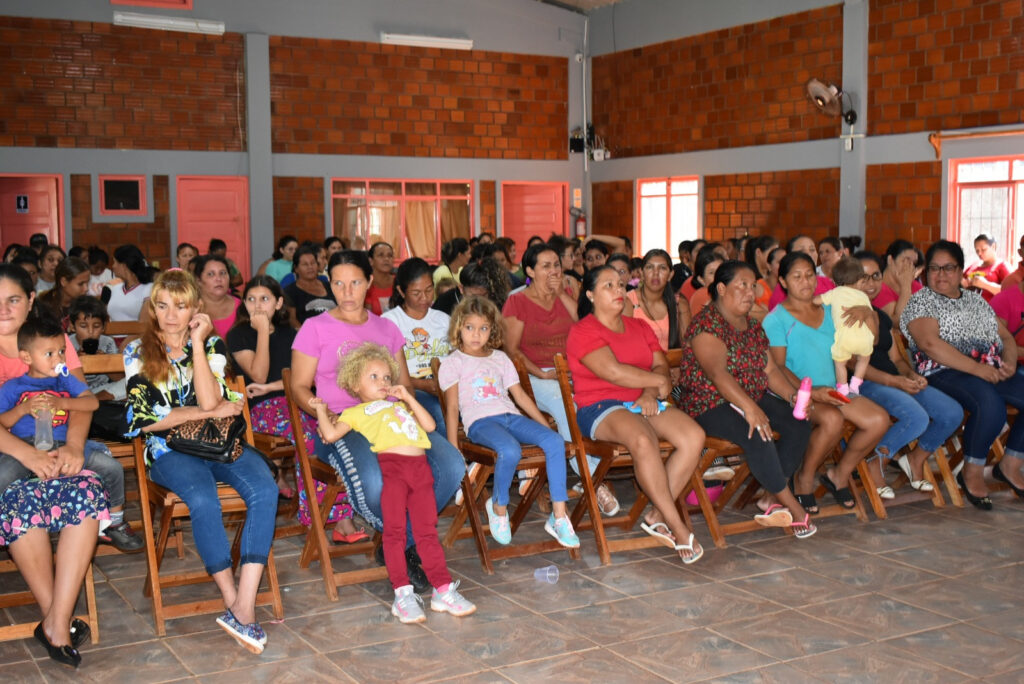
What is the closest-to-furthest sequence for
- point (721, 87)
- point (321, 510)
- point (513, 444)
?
point (321, 510), point (513, 444), point (721, 87)

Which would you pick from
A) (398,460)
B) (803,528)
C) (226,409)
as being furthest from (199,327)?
(803,528)

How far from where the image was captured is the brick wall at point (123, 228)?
1306 cm

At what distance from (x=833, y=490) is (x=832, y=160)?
763cm

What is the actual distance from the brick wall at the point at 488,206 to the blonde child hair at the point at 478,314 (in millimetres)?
10671

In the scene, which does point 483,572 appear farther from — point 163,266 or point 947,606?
point 163,266

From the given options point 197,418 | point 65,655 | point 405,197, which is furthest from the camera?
point 405,197

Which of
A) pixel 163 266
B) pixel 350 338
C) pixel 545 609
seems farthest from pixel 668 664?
pixel 163 266

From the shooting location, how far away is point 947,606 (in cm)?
412

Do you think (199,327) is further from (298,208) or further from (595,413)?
(298,208)

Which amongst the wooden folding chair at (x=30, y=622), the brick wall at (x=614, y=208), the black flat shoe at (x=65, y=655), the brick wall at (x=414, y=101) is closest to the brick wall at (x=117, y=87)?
the brick wall at (x=414, y=101)

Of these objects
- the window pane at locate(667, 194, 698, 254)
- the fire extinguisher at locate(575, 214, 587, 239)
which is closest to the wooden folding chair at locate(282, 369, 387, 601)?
the window pane at locate(667, 194, 698, 254)

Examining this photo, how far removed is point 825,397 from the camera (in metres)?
5.34

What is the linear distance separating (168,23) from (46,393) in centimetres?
1039

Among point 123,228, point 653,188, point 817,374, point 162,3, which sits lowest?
point 817,374
